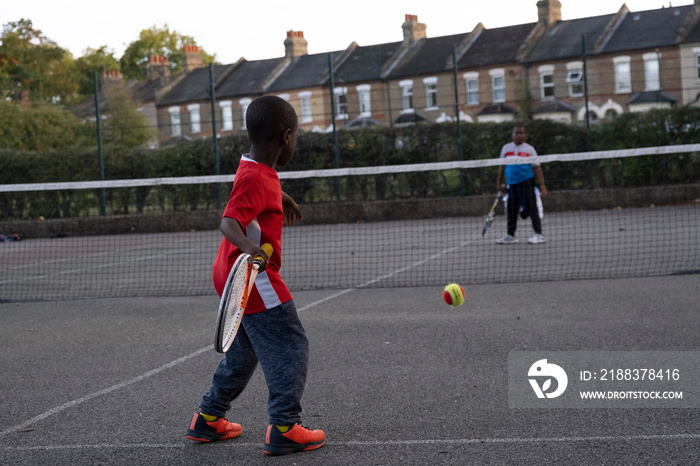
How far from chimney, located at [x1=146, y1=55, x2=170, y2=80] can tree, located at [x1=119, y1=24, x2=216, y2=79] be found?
1765cm

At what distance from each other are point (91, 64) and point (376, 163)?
61663 millimetres

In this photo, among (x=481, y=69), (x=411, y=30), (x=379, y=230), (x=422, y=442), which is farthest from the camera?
(x=411, y=30)

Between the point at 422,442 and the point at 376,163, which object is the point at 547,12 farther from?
the point at 422,442

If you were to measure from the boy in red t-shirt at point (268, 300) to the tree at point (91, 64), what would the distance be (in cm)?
7348

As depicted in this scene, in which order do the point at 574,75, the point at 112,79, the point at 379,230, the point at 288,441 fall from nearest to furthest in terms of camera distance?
the point at 288,441 → the point at 379,230 → the point at 574,75 → the point at 112,79

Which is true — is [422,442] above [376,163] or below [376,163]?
below

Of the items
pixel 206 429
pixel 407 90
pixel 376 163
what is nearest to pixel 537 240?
pixel 376 163

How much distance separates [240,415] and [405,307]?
3379mm

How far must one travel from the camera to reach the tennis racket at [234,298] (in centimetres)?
349

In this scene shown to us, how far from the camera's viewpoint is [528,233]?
47.6ft

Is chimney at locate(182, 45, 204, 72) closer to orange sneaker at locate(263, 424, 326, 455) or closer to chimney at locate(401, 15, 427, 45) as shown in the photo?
chimney at locate(401, 15, 427, 45)

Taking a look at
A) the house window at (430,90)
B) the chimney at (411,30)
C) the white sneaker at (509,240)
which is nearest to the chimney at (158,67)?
the chimney at (411,30)

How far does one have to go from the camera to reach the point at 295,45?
166ft

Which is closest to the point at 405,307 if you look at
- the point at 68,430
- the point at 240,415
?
the point at 240,415
